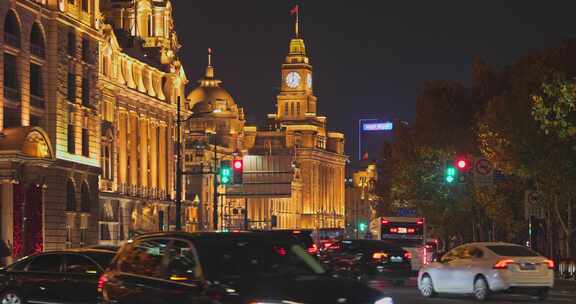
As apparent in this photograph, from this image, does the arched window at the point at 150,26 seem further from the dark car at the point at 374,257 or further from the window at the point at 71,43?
the dark car at the point at 374,257

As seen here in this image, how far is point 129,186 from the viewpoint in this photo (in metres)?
110

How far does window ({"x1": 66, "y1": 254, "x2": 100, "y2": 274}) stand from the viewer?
23.9m

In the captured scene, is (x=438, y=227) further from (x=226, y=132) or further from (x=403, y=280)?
(x=226, y=132)

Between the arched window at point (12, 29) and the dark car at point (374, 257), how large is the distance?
26473 mm

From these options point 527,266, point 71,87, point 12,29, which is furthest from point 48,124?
point 527,266

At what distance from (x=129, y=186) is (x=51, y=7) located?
43993 mm

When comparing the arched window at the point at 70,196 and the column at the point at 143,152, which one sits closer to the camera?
the arched window at the point at 70,196

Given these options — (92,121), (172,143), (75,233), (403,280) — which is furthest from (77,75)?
(172,143)

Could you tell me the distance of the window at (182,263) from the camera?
15.3 metres

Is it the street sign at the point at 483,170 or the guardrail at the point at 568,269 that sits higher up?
the street sign at the point at 483,170

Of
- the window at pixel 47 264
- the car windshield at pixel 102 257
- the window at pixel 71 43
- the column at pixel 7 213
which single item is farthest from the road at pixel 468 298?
the window at pixel 71 43

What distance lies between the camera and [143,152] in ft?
379

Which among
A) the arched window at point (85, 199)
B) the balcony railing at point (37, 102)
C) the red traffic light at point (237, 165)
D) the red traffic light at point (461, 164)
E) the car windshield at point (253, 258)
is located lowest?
the car windshield at point (253, 258)

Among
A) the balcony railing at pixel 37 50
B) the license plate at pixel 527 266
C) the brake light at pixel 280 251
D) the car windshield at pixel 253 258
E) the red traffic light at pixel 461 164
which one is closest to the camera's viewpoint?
the car windshield at pixel 253 258
